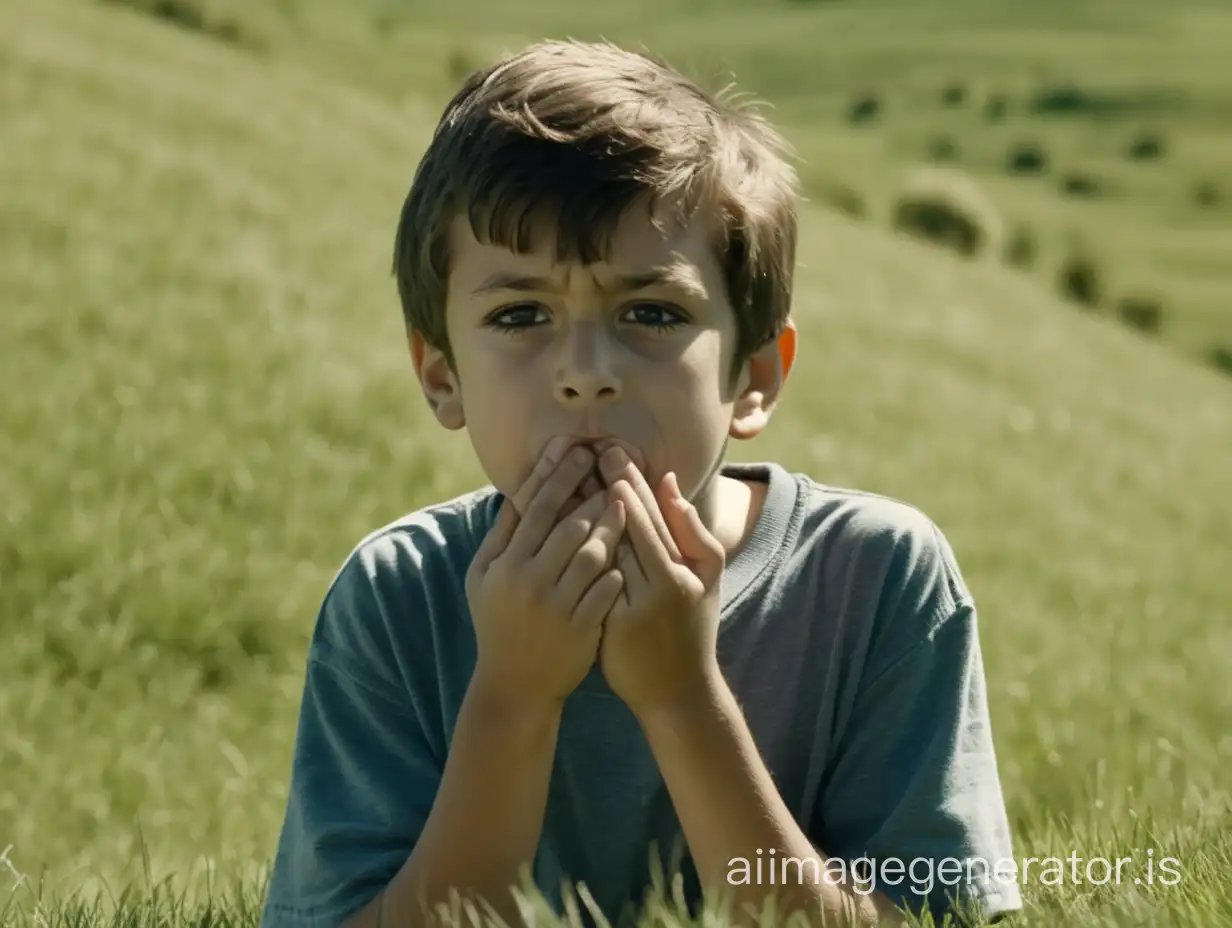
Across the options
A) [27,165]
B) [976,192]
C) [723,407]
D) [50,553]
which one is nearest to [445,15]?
[976,192]

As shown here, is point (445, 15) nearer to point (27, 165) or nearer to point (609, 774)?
point (27, 165)

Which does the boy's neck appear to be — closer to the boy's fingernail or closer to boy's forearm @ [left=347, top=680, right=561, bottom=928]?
the boy's fingernail

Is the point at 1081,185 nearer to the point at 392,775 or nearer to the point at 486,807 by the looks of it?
the point at 392,775

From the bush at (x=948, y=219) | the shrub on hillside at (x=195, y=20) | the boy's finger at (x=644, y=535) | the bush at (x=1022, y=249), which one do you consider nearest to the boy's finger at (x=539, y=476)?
the boy's finger at (x=644, y=535)

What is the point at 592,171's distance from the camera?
2336 millimetres

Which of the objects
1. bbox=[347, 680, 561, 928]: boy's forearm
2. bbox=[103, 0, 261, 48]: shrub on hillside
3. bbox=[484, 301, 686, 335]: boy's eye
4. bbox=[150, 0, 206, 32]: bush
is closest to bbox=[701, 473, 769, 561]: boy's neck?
bbox=[484, 301, 686, 335]: boy's eye

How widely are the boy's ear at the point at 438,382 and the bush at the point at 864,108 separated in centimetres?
5159

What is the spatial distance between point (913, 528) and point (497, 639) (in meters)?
0.75

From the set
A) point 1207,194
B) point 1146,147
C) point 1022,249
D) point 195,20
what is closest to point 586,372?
point 195,20

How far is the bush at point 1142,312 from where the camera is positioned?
124 feet

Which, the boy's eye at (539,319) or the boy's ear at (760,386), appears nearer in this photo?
the boy's eye at (539,319)

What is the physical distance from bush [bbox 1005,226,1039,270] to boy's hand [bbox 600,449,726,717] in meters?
36.9

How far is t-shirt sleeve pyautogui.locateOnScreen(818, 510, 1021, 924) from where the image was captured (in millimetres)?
2346

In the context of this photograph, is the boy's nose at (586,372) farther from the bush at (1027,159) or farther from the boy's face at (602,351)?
the bush at (1027,159)
